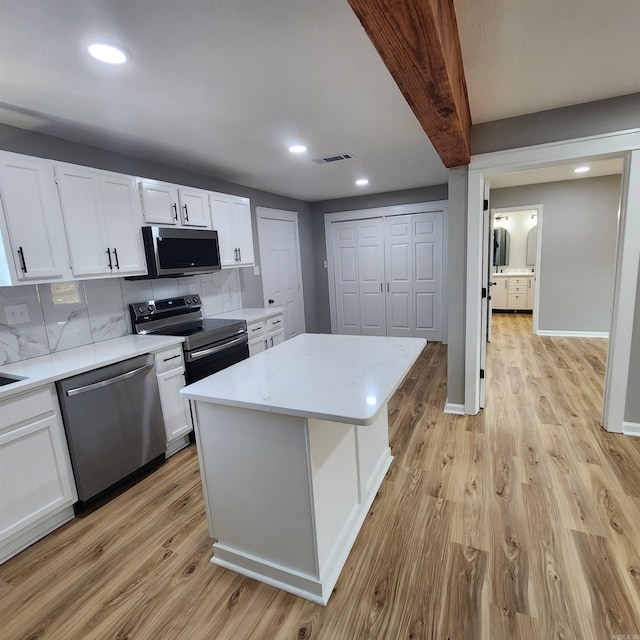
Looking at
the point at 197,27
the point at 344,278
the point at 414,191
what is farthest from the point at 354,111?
the point at 344,278

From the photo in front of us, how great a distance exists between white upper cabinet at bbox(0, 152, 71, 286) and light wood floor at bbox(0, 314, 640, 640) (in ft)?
4.93

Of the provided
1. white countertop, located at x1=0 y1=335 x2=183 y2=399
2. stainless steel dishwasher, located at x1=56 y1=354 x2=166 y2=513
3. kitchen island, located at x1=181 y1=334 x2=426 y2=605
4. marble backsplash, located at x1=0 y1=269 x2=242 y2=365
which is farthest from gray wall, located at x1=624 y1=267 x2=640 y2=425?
marble backsplash, located at x1=0 y1=269 x2=242 y2=365

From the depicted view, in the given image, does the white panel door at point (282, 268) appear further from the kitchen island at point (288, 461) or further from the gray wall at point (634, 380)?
the gray wall at point (634, 380)

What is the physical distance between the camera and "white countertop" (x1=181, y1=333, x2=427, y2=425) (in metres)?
1.26

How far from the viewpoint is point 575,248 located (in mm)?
5188

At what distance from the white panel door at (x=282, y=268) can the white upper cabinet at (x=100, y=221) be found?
204cm

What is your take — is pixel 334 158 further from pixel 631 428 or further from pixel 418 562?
pixel 631 428

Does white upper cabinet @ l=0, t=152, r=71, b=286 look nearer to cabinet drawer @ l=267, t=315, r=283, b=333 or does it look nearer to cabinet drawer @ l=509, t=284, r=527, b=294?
cabinet drawer @ l=267, t=315, r=283, b=333

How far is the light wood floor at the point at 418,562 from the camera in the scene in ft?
4.50

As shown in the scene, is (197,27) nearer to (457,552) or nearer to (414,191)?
(457,552)

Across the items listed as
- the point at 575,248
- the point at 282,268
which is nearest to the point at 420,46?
the point at 282,268

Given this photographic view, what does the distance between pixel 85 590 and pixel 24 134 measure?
104 inches

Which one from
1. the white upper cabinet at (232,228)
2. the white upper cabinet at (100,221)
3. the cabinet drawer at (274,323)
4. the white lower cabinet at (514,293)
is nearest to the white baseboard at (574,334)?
the white lower cabinet at (514,293)

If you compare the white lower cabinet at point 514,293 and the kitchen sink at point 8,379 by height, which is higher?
the kitchen sink at point 8,379
